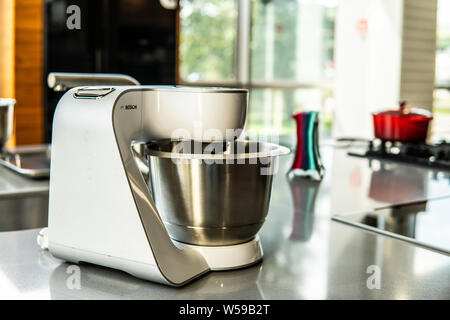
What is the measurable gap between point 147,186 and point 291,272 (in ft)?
0.80

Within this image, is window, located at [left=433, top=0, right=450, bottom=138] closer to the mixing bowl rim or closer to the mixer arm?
the mixing bowl rim

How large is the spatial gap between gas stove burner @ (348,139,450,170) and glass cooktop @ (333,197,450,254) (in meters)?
0.59

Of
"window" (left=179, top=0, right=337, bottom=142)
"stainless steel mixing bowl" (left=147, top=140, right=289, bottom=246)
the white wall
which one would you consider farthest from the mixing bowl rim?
"window" (left=179, top=0, right=337, bottom=142)

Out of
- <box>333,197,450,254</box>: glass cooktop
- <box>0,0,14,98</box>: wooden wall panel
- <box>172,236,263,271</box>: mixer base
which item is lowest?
<box>333,197,450,254</box>: glass cooktop

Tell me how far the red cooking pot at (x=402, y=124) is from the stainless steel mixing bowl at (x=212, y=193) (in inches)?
49.6

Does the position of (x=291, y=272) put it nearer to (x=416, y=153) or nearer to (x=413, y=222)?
(x=413, y=222)

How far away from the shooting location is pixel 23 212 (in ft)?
4.22

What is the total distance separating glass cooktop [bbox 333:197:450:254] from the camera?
1.01 m

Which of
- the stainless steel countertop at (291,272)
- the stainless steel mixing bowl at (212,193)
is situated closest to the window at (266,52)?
the stainless steel countertop at (291,272)

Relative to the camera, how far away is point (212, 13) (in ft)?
18.2

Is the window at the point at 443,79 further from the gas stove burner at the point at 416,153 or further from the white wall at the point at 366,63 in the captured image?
the gas stove burner at the point at 416,153

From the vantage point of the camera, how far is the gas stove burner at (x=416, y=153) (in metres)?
1.90
